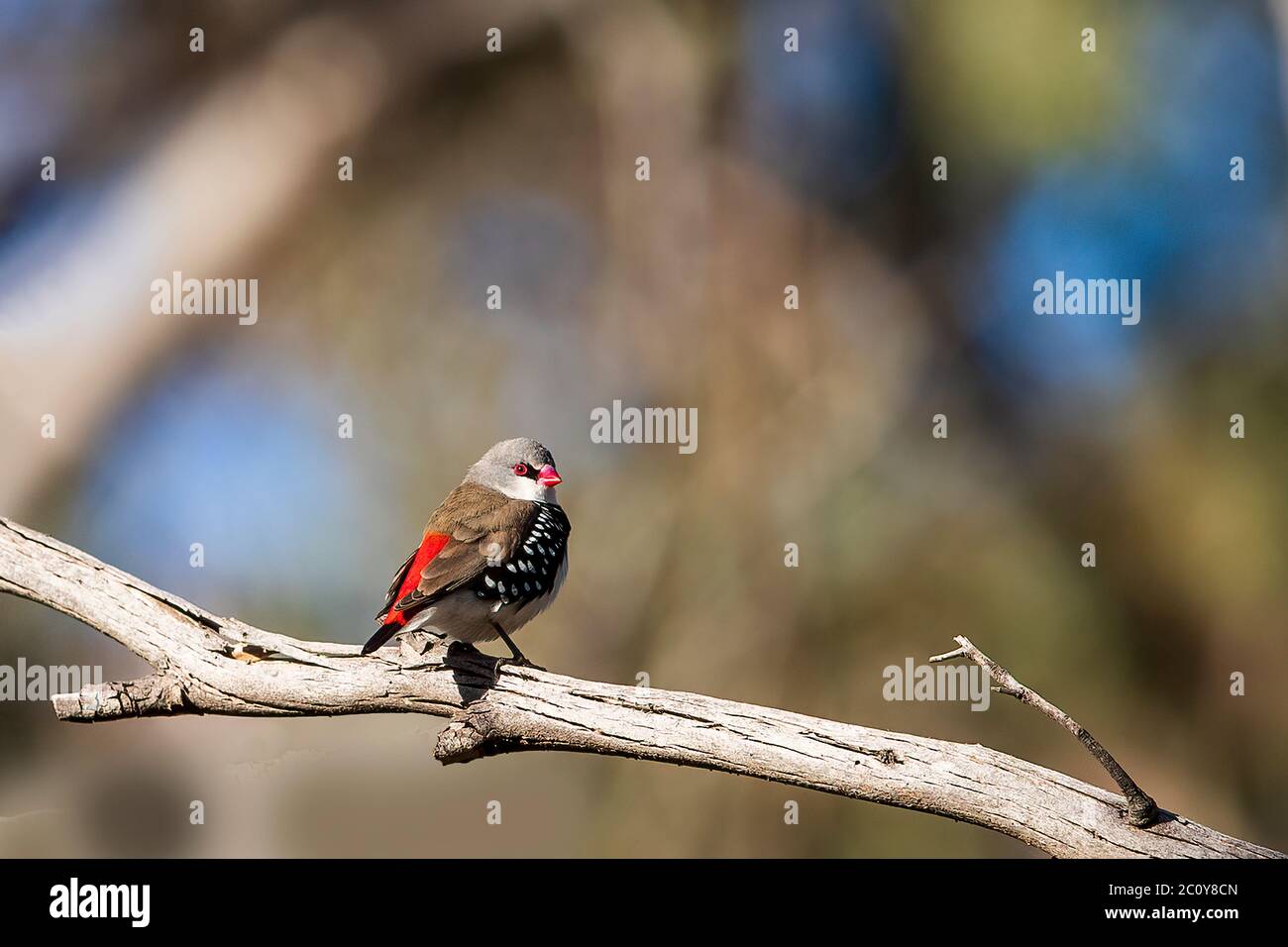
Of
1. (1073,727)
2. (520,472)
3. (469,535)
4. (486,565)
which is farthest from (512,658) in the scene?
(1073,727)

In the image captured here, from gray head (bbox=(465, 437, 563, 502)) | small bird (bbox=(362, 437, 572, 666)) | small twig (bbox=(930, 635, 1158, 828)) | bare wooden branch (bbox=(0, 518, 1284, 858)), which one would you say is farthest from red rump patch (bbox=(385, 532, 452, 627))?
small twig (bbox=(930, 635, 1158, 828))

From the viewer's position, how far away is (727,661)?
8.13 m

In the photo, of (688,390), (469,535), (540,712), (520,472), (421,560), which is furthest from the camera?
(688,390)

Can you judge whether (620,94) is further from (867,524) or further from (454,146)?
(867,524)

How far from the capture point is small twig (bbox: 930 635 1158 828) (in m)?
2.79

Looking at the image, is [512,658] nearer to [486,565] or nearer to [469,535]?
[486,565]

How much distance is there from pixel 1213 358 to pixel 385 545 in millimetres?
6253

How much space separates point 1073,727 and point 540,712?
1.44 meters

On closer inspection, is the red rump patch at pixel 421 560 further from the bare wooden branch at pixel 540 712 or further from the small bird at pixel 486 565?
the bare wooden branch at pixel 540 712

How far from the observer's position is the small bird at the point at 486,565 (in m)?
3.58

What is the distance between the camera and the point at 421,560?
377 centimetres

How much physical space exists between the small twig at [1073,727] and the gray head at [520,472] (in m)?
2.01

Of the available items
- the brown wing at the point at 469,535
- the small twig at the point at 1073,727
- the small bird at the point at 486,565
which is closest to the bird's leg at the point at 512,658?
the small bird at the point at 486,565

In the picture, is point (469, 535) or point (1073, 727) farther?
point (469, 535)
